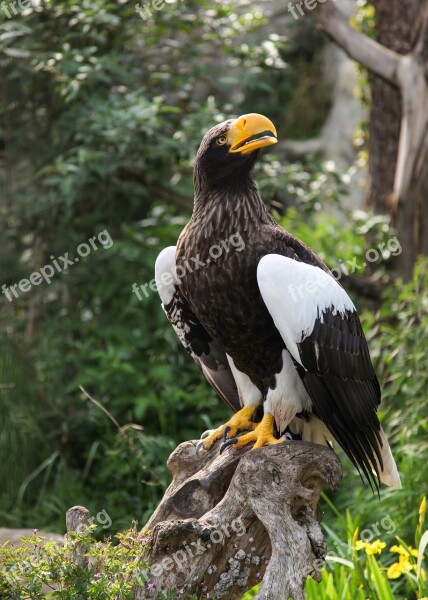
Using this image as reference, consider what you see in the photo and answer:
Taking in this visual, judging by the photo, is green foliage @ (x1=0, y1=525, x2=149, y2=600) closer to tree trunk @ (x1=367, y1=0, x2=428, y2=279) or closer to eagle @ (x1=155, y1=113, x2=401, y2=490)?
eagle @ (x1=155, y1=113, x2=401, y2=490)

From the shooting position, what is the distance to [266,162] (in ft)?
18.5

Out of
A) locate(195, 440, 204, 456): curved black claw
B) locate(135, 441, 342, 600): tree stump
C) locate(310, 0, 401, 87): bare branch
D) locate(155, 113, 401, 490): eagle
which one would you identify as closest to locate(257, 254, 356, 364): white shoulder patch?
locate(155, 113, 401, 490): eagle

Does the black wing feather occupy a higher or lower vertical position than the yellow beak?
lower

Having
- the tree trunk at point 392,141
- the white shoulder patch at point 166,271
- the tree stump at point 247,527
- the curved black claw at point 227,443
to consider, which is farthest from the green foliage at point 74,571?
the tree trunk at point 392,141

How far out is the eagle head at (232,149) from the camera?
3088 mm

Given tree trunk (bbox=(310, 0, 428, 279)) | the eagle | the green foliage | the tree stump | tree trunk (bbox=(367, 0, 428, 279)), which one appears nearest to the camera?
the green foliage

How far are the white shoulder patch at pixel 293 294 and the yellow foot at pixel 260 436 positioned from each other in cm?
29

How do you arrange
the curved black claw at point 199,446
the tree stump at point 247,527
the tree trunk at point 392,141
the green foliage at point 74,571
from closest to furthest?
the green foliage at point 74,571 < the tree stump at point 247,527 < the curved black claw at point 199,446 < the tree trunk at point 392,141

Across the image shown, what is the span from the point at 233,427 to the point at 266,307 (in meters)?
0.56

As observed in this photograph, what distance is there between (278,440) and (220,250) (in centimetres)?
71

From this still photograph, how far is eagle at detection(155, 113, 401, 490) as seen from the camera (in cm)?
303

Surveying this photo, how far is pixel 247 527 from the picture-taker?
289 cm

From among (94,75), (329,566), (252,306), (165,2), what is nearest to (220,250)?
(252,306)

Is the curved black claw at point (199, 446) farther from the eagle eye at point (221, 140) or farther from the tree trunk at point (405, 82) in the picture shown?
the tree trunk at point (405, 82)
